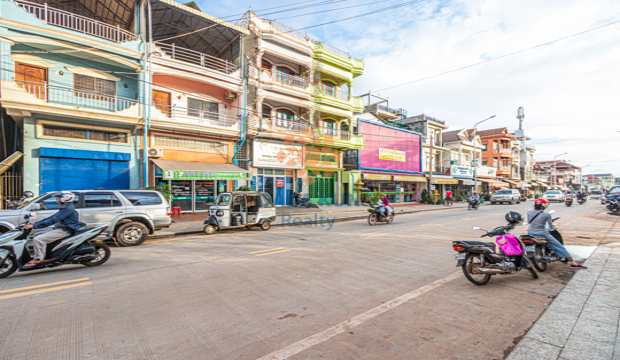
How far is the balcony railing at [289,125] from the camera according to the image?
21.8 meters

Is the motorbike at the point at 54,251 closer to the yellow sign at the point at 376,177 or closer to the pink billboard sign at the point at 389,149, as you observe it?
the yellow sign at the point at 376,177

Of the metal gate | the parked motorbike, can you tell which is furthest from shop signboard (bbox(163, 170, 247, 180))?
the metal gate

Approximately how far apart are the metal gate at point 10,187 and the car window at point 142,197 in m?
7.38

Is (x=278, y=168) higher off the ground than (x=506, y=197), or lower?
higher

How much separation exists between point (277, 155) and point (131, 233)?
1316 cm

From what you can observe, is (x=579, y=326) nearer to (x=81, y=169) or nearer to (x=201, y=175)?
(x=201, y=175)

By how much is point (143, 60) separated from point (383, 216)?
14857mm

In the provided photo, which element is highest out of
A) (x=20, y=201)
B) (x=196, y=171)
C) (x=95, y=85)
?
(x=95, y=85)

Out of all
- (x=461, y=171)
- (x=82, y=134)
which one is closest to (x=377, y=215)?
(x=82, y=134)

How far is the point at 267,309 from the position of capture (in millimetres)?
4230

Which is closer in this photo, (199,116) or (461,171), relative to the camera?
(199,116)

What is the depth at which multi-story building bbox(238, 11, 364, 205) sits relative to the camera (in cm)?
2045

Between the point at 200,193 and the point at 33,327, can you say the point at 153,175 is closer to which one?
the point at 200,193

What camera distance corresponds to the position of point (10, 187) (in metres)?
12.8
